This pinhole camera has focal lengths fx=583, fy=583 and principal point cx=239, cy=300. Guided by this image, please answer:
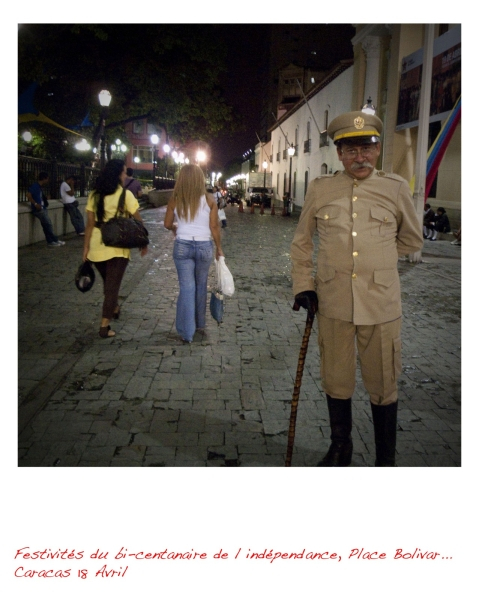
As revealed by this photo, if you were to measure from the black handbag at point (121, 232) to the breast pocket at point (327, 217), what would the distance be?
3093 millimetres

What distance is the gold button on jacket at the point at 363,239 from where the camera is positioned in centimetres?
310

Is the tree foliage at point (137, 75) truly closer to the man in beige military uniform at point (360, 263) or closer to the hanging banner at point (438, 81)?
the hanging banner at point (438, 81)

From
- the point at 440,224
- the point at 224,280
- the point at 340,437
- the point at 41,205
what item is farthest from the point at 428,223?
the point at 340,437

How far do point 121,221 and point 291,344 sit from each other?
2.17m

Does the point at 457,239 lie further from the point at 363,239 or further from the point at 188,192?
the point at 363,239

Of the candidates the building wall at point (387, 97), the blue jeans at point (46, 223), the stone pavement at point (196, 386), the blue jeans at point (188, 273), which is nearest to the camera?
the stone pavement at point (196, 386)

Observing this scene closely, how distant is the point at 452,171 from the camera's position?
18.8 m

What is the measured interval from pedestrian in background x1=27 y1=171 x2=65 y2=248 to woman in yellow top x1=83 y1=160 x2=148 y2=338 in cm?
767

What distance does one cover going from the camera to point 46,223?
44.7ft

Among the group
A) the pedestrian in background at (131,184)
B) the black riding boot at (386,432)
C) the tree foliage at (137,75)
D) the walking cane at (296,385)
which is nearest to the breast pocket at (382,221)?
the walking cane at (296,385)

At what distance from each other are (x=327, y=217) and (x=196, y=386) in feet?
7.00

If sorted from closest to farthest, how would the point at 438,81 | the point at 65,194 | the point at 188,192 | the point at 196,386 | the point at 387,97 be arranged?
the point at 196,386
the point at 188,192
the point at 65,194
the point at 438,81
the point at 387,97

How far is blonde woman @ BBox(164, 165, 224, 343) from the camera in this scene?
5.89 meters

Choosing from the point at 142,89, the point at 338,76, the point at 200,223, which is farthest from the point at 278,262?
the point at 338,76
